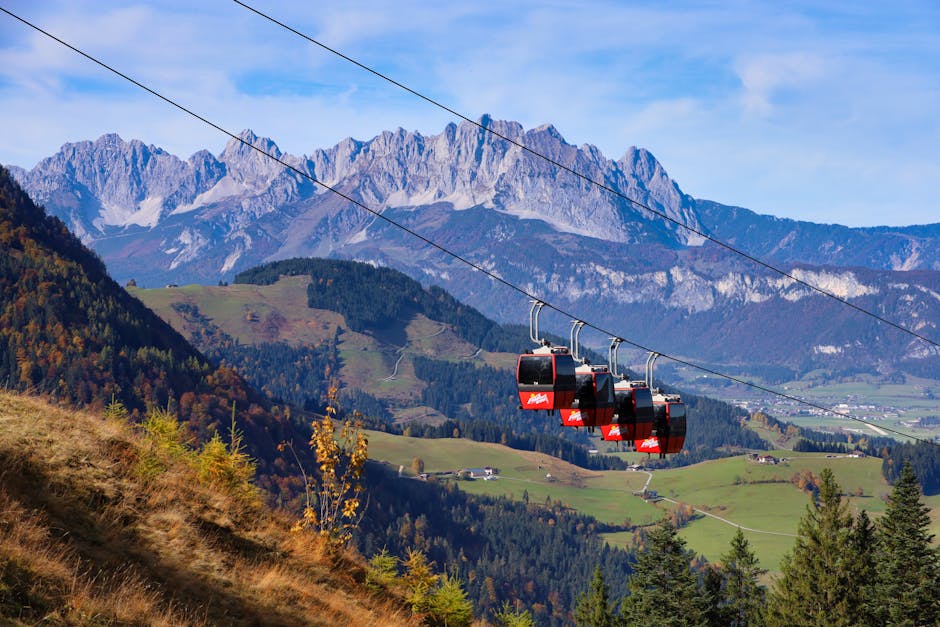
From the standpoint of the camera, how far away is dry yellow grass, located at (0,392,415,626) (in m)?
16.2

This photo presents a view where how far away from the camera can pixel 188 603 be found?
18.2 m

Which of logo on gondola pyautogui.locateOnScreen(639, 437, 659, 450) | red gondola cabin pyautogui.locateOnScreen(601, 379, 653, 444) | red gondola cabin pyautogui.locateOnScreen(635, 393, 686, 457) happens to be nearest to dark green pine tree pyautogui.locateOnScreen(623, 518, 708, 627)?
logo on gondola pyautogui.locateOnScreen(639, 437, 659, 450)

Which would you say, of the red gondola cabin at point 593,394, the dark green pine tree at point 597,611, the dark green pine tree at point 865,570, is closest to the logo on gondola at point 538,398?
the red gondola cabin at point 593,394

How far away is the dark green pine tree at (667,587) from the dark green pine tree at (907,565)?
14.4 m

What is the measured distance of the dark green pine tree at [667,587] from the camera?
76938 mm

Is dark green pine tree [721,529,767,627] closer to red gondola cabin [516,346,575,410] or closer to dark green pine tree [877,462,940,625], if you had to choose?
dark green pine tree [877,462,940,625]

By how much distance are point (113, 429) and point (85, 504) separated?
5.15 metres

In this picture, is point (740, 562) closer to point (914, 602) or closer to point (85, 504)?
point (914, 602)

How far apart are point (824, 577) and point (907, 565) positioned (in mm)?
8210

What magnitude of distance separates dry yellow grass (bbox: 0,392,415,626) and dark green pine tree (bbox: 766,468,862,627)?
63.8 meters

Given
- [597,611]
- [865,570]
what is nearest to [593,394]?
[597,611]

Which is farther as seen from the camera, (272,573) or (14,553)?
(272,573)

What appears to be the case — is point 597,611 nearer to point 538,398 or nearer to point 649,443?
point 649,443

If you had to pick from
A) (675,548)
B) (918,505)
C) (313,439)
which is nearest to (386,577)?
(313,439)
